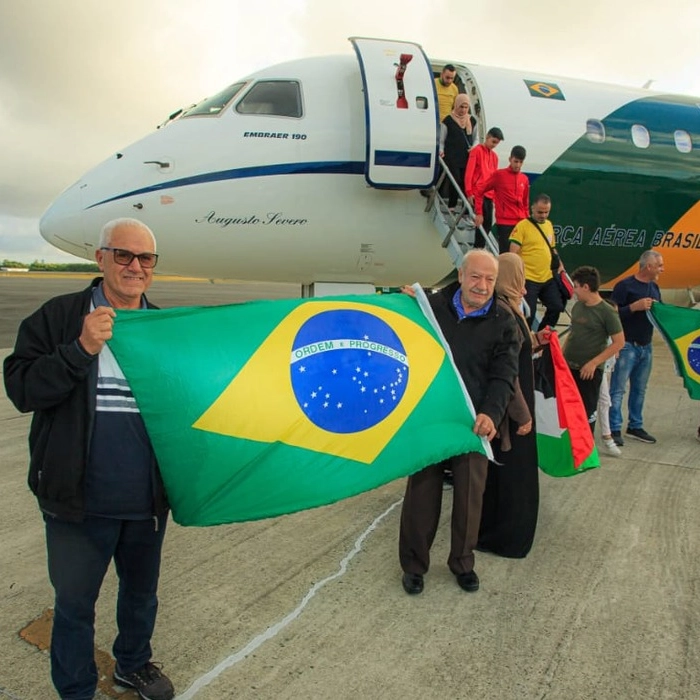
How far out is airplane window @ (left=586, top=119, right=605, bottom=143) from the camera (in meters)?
8.59

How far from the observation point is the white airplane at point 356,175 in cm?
705

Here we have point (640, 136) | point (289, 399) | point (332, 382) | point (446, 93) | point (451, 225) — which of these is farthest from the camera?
point (640, 136)

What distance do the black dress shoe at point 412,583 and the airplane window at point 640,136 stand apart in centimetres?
799

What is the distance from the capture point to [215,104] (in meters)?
7.64

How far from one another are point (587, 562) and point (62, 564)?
9.36ft

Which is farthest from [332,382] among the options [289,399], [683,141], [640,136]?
[683,141]

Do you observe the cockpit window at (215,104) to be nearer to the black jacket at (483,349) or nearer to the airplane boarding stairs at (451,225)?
the airplane boarding stairs at (451,225)

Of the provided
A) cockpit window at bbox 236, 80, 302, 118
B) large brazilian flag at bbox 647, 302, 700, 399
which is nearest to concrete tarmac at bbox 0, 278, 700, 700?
large brazilian flag at bbox 647, 302, 700, 399

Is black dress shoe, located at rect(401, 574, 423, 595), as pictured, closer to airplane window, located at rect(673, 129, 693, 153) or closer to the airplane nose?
the airplane nose

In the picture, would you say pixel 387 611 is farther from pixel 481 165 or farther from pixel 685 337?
pixel 481 165

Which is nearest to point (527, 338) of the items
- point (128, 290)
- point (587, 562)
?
point (587, 562)

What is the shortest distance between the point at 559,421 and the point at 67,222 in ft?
19.0

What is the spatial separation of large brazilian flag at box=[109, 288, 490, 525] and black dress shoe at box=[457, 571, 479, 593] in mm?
719

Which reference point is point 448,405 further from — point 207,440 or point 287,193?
point 287,193
